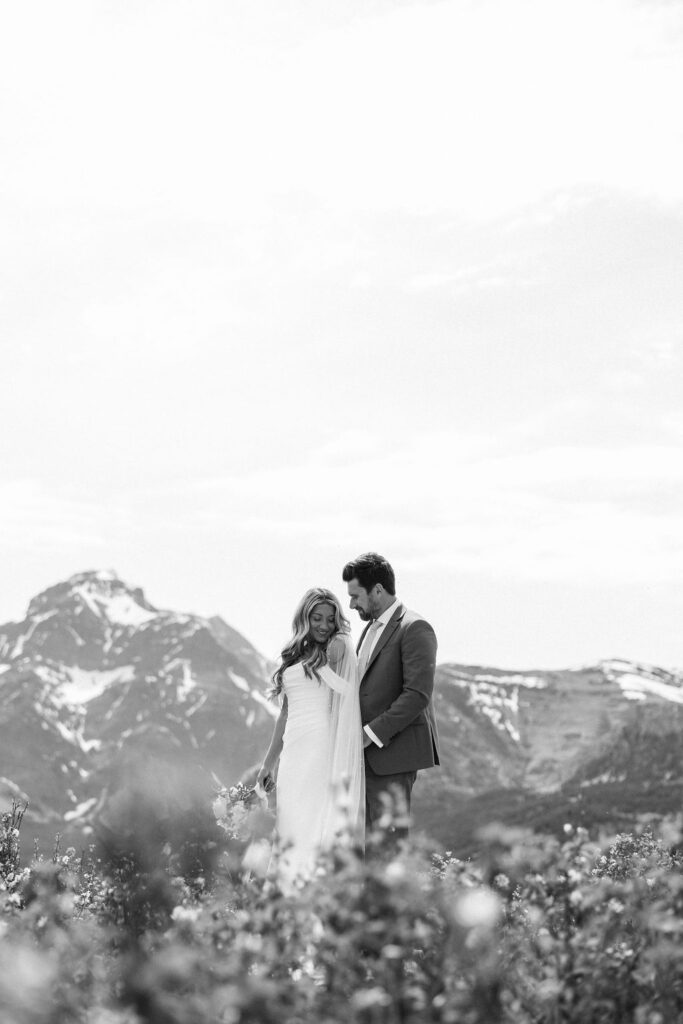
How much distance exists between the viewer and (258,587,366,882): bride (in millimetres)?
9594

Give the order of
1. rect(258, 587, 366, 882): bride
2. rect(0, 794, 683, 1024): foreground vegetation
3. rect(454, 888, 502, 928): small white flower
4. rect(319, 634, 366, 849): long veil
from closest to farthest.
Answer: rect(0, 794, 683, 1024): foreground vegetation < rect(454, 888, 502, 928): small white flower < rect(319, 634, 366, 849): long veil < rect(258, 587, 366, 882): bride

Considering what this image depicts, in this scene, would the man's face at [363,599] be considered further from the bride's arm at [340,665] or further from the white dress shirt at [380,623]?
the bride's arm at [340,665]

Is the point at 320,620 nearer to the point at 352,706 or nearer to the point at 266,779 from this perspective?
the point at 352,706

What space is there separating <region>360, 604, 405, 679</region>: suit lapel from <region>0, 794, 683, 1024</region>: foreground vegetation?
140 inches

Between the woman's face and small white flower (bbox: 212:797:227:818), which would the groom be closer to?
the woman's face

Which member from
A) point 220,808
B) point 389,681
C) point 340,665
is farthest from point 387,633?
point 220,808

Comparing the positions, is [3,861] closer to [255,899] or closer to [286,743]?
[286,743]

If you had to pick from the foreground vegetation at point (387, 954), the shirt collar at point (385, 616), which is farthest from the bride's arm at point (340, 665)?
the foreground vegetation at point (387, 954)

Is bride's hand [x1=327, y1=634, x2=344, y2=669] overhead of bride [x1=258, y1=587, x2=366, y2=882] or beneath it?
overhead

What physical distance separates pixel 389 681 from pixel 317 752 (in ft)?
2.74

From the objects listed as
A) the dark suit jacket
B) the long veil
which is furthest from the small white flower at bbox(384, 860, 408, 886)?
the dark suit jacket

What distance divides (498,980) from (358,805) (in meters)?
4.09

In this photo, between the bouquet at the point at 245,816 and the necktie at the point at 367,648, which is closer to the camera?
the bouquet at the point at 245,816

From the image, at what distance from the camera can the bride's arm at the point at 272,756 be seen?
10.2 metres
